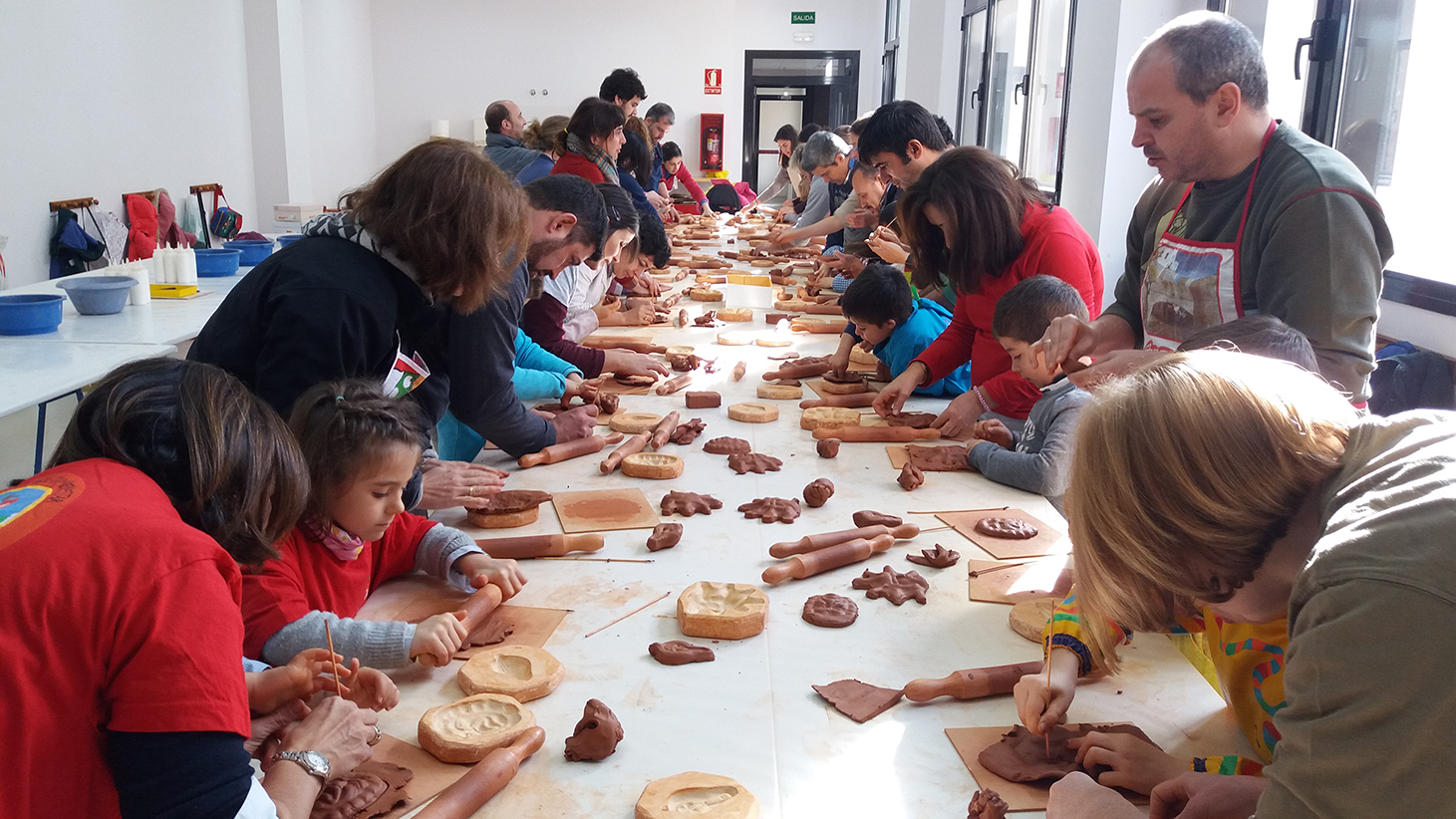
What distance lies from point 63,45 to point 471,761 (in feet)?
25.7

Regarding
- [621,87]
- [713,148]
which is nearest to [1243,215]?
[621,87]

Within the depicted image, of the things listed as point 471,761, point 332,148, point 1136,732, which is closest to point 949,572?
point 1136,732

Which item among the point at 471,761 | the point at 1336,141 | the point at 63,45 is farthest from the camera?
the point at 63,45

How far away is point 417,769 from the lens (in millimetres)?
1506

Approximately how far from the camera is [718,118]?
50.8 ft

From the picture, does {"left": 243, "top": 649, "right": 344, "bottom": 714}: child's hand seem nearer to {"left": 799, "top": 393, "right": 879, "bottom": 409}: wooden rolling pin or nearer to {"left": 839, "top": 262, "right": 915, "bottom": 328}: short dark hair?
{"left": 799, "top": 393, "right": 879, "bottom": 409}: wooden rolling pin

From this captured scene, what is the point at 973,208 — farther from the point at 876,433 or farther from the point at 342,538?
the point at 342,538

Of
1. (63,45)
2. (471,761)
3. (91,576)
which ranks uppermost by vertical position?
(63,45)

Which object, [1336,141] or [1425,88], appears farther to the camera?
[1336,141]

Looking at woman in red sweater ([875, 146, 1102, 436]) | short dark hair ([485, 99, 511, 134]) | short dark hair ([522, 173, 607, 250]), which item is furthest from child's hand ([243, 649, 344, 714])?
short dark hair ([485, 99, 511, 134])

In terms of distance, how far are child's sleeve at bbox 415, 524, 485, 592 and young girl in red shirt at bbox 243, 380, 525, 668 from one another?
18 cm

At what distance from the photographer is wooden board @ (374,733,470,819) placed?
1.43 metres

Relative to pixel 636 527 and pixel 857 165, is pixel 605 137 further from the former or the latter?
pixel 636 527

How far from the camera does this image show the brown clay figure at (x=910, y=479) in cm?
277
